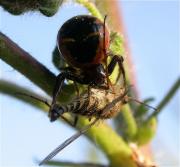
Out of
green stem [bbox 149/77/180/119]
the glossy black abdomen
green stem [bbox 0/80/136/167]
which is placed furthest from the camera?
green stem [bbox 149/77/180/119]

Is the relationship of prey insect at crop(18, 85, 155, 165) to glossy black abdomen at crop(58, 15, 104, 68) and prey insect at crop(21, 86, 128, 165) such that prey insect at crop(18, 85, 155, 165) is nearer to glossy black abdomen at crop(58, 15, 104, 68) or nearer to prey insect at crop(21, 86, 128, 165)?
prey insect at crop(21, 86, 128, 165)

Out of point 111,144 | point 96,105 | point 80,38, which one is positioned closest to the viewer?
point 80,38

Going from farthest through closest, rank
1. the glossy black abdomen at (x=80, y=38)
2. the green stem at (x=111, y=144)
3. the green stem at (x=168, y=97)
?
the green stem at (x=168, y=97) < the green stem at (x=111, y=144) < the glossy black abdomen at (x=80, y=38)

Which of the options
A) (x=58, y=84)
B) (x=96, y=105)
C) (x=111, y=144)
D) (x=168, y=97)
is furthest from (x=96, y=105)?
(x=168, y=97)

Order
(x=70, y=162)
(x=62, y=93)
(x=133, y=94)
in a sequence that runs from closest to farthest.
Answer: (x=62, y=93), (x=70, y=162), (x=133, y=94)

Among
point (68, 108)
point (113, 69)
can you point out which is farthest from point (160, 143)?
point (68, 108)

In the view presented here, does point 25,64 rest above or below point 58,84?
above

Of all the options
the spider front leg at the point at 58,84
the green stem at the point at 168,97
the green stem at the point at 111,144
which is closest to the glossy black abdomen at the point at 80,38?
the spider front leg at the point at 58,84

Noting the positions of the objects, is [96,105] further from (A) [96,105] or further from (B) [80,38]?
(B) [80,38]

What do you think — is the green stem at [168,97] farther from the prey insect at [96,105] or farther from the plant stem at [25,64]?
the plant stem at [25,64]

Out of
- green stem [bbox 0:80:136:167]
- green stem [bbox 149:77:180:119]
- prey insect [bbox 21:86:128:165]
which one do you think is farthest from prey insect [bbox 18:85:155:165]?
green stem [bbox 149:77:180:119]

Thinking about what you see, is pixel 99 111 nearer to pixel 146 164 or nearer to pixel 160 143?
pixel 146 164
